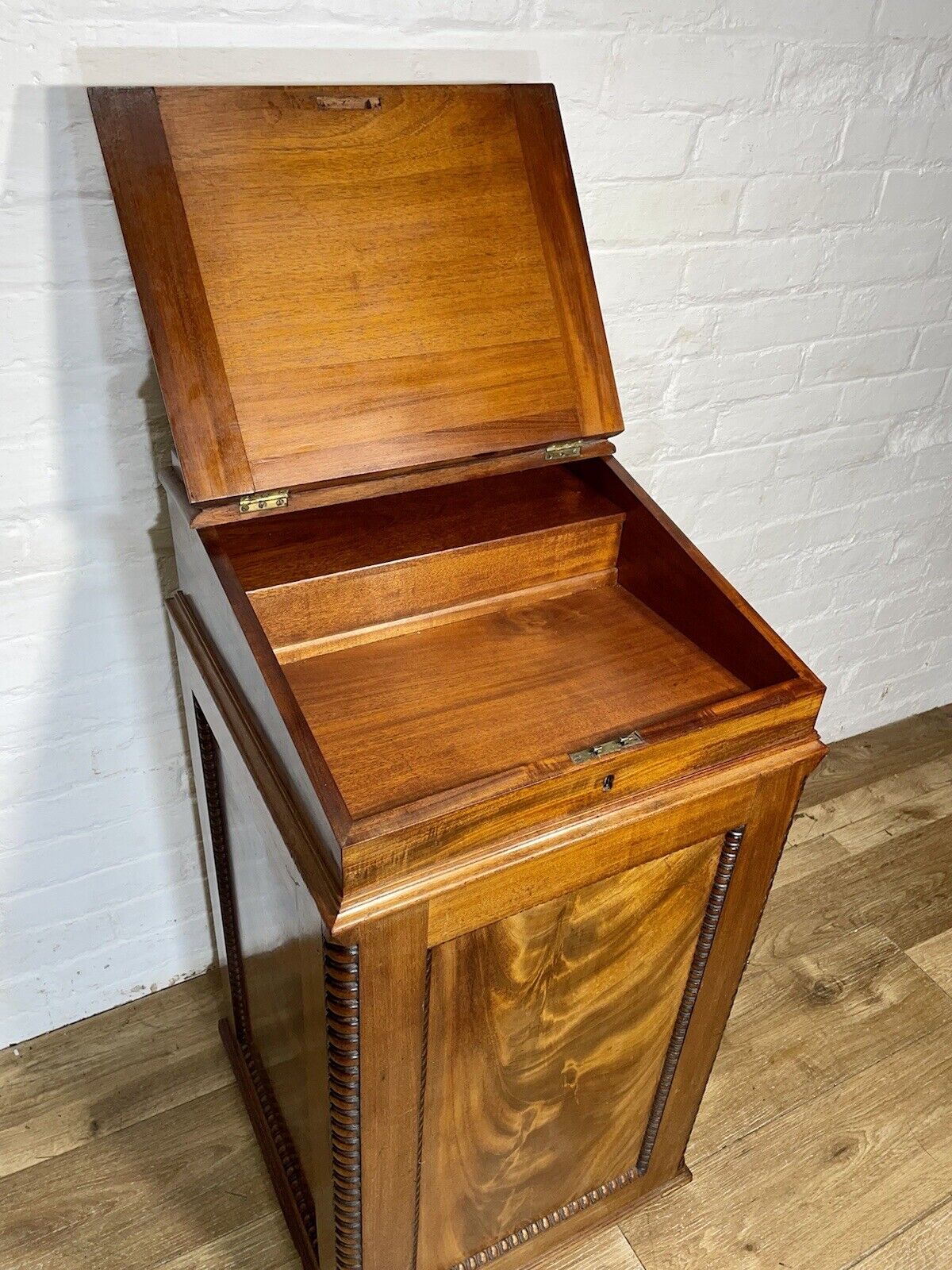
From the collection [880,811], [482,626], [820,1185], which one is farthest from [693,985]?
[880,811]

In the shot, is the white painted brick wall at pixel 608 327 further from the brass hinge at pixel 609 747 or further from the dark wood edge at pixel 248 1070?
the brass hinge at pixel 609 747

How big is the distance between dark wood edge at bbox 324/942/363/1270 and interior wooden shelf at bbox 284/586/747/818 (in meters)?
0.12

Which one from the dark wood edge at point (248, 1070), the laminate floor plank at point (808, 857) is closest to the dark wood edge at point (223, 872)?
the dark wood edge at point (248, 1070)

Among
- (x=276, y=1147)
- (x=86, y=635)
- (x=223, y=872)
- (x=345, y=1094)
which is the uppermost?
(x=86, y=635)

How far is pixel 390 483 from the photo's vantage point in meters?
0.92

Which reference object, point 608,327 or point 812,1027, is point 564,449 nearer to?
point 608,327

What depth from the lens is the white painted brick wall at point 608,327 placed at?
963mm

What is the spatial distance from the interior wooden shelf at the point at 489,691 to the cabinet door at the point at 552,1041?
0.43 feet

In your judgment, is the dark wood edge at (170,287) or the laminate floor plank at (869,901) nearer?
the dark wood edge at (170,287)

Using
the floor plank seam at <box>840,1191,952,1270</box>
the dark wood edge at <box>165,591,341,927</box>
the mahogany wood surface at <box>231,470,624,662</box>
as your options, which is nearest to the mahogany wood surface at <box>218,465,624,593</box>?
the mahogany wood surface at <box>231,470,624,662</box>

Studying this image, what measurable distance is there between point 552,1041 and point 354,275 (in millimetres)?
712

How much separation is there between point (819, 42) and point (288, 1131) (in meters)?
1.43

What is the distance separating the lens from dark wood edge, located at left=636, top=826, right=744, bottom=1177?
3.15ft

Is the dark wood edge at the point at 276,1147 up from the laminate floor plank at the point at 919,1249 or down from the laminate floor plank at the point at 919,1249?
up
